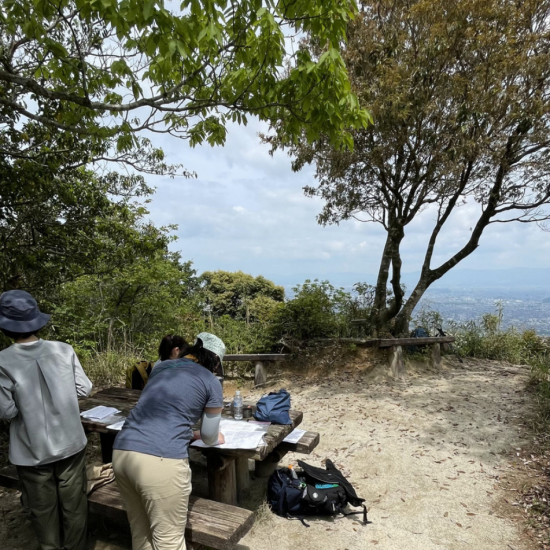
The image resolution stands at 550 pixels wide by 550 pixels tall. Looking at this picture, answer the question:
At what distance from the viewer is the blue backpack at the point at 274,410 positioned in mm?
3408

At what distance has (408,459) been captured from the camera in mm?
4695

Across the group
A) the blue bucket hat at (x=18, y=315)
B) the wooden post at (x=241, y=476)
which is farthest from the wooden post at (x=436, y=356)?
the blue bucket hat at (x=18, y=315)

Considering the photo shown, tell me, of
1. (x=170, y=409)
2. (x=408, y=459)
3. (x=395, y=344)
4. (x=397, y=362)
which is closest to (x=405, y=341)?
(x=395, y=344)

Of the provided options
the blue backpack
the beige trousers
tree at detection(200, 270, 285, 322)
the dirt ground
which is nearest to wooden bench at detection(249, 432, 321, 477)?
the dirt ground

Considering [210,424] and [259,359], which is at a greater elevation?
[210,424]

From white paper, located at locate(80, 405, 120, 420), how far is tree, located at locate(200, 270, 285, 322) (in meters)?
8.76

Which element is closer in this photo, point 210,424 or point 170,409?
point 170,409

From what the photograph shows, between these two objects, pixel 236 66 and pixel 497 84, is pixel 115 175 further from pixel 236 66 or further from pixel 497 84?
pixel 497 84

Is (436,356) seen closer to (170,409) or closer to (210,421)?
(210,421)

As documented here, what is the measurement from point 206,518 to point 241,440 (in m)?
0.56

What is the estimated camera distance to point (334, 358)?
8.24 metres

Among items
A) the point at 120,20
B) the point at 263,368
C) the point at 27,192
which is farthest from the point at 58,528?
the point at 263,368

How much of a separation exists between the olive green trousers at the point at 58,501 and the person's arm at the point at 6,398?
372mm

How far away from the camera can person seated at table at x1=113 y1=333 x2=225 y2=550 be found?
7.15ft
